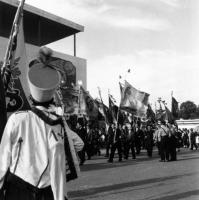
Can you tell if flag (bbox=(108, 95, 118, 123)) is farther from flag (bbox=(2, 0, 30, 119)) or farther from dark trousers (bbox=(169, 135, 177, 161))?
flag (bbox=(2, 0, 30, 119))

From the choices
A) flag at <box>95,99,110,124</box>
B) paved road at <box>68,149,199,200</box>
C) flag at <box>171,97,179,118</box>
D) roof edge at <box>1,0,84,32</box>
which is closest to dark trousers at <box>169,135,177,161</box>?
paved road at <box>68,149,199,200</box>

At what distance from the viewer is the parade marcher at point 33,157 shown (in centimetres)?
311

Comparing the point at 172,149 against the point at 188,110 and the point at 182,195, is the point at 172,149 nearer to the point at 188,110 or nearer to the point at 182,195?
the point at 182,195

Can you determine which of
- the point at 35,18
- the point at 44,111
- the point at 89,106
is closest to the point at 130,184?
the point at 44,111

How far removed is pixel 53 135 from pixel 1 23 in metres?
29.2

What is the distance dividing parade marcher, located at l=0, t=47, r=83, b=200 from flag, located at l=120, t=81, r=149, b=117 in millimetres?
18917

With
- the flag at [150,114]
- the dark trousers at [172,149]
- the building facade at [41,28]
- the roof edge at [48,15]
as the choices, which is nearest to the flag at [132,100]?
the dark trousers at [172,149]

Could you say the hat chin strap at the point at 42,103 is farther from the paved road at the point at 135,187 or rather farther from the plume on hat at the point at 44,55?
the paved road at the point at 135,187

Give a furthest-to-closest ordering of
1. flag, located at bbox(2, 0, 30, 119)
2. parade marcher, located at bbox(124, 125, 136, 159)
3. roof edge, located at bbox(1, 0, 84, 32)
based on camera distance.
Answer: roof edge, located at bbox(1, 0, 84, 32) → parade marcher, located at bbox(124, 125, 136, 159) → flag, located at bbox(2, 0, 30, 119)

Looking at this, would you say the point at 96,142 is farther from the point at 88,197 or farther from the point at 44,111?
the point at 44,111

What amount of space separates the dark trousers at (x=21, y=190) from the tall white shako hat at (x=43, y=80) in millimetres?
596

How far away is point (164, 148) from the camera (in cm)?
1900

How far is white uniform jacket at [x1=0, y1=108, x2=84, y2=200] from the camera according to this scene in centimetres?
310

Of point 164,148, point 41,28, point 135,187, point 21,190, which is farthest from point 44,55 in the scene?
point 41,28
